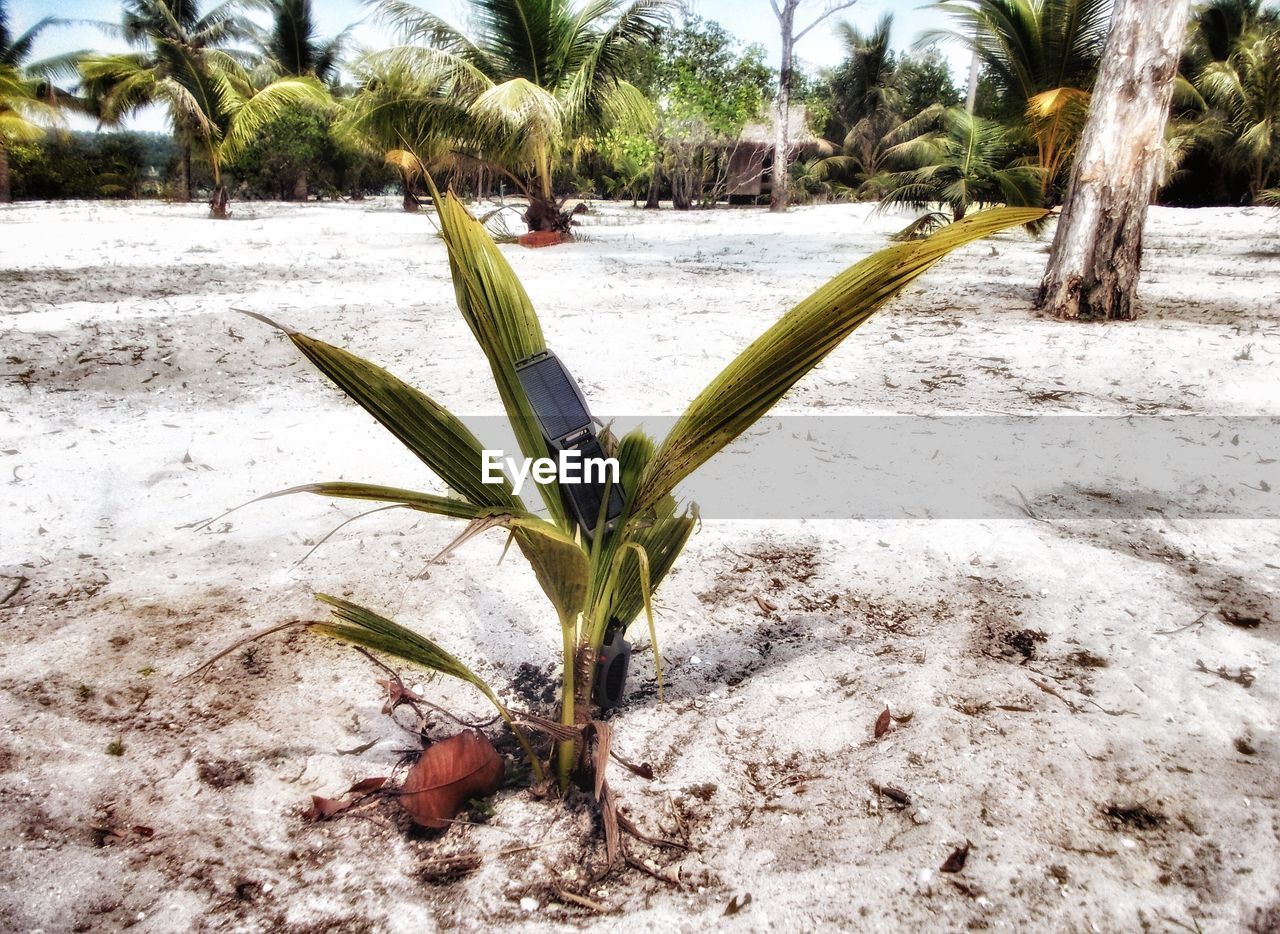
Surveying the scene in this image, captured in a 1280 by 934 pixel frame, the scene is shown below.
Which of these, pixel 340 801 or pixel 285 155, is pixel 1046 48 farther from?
pixel 285 155

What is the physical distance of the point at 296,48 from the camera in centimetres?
2017

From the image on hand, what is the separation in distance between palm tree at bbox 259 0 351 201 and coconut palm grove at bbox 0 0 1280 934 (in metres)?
18.1

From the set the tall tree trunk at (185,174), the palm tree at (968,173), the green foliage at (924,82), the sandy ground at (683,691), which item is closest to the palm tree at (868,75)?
the green foliage at (924,82)

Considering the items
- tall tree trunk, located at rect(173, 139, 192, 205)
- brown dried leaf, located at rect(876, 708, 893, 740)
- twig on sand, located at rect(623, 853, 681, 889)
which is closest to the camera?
twig on sand, located at rect(623, 853, 681, 889)

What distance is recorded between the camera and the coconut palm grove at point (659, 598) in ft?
3.39

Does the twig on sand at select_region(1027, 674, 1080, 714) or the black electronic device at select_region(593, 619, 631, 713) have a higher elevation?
the black electronic device at select_region(593, 619, 631, 713)

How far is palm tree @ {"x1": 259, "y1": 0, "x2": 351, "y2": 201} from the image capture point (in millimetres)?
19531

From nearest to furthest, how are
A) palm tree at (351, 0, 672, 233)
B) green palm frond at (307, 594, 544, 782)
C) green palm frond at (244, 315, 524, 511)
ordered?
green palm frond at (244, 315, 524, 511)
green palm frond at (307, 594, 544, 782)
palm tree at (351, 0, 672, 233)

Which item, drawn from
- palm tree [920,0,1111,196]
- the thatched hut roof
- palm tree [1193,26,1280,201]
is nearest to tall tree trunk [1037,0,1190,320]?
palm tree [920,0,1111,196]

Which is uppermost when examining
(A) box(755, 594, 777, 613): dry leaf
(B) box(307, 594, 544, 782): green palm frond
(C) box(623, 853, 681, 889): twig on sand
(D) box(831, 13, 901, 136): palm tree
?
(D) box(831, 13, 901, 136): palm tree

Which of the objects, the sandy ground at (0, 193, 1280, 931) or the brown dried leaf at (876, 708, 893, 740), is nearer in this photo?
the sandy ground at (0, 193, 1280, 931)

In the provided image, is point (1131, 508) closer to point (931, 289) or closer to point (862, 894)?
point (862, 894)

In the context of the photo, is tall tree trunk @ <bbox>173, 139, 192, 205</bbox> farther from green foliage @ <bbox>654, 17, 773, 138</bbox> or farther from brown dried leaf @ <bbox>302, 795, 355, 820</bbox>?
brown dried leaf @ <bbox>302, 795, 355, 820</bbox>

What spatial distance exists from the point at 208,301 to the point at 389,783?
473 cm
